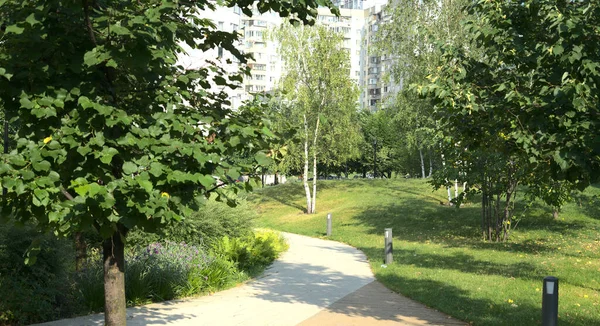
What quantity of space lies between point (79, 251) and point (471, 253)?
1081 centimetres

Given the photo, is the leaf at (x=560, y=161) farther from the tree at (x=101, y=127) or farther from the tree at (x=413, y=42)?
the tree at (x=413, y=42)

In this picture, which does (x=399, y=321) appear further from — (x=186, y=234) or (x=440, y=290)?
(x=186, y=234)

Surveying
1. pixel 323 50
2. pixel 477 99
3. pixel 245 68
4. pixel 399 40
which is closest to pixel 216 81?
pixel 245 68

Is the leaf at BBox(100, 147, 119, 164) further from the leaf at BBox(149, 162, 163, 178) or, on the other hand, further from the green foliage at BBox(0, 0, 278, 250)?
the leaf at BBox(149, 162, 163, 178)

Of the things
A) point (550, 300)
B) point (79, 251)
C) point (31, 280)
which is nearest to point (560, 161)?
point (550, 300)

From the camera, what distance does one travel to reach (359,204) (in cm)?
3481

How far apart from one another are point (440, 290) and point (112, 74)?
7.95 metres

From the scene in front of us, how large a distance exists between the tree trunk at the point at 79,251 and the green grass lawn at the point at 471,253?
578cm

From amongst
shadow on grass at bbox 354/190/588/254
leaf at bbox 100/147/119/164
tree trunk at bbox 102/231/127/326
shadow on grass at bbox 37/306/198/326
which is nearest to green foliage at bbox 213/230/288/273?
shadow on grass at bbox 37/306/198/326

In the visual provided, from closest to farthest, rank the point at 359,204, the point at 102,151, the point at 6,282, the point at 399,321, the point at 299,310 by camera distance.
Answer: the point at 102,151, the point at 6,282, the point at 399,321, the point at 299,310, the point at 359,204

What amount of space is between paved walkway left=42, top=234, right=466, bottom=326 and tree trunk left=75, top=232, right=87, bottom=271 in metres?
1.75

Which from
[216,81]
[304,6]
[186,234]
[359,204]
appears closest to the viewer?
[304,6]

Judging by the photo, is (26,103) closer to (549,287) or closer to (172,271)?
(549,287)

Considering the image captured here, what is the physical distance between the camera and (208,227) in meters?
13.8
